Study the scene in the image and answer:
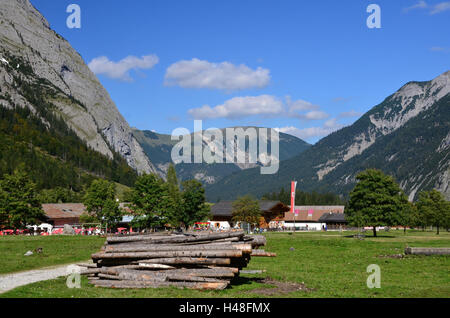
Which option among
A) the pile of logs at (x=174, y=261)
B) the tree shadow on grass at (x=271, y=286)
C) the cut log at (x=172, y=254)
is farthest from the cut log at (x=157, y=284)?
the tree shadow on grass at (x=271, y=286)

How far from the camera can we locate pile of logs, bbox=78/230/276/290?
19656 millimetres

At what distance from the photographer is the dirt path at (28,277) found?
2059cm

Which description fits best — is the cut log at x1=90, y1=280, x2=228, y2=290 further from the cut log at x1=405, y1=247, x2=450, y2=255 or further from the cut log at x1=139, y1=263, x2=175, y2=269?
the cut log at x1=405, y1=247, x2=450, y2=255

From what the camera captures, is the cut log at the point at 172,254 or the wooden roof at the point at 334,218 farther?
the wooden roof at the point at 334,218

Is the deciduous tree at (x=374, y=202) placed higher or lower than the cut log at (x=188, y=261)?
higher

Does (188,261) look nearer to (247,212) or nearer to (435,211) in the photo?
(247,212)

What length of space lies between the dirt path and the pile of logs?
8.59 feet

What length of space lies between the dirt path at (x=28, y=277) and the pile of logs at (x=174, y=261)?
2617mm

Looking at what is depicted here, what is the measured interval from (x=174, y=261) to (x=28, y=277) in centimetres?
825

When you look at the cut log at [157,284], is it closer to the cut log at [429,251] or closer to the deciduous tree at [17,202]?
the cut log at [429,251]

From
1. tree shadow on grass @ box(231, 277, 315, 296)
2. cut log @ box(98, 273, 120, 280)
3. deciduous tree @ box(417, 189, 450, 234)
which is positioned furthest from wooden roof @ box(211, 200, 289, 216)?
cut log @ box(98, 273, 120, 280)
